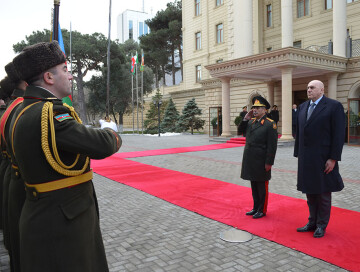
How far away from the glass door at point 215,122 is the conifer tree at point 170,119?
817cm

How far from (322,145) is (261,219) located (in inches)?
60.3

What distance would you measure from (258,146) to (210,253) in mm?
1918

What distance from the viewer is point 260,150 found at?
495 cm

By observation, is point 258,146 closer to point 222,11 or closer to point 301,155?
point 301,155

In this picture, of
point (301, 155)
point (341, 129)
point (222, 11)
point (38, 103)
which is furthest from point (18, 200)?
point (222, 11)

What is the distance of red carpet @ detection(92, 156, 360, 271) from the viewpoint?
384 centimetres

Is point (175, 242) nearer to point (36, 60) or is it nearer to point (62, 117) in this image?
point (62, 117)

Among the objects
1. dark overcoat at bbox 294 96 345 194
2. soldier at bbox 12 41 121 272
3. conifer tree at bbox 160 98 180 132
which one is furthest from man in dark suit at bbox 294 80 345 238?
conifer tree at bbox 160 98 180 132

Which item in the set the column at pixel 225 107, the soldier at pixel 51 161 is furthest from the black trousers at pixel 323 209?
the column at pixel 225 107

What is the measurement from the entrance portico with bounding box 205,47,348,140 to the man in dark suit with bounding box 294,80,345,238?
12981 mm

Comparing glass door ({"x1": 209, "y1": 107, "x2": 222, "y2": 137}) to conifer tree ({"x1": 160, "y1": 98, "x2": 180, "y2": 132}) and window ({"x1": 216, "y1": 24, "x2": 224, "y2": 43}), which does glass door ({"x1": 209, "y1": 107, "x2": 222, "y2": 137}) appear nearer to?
conifer tree ({"x1": 160, "y1": 98, "x2": 180, "y2": 132})

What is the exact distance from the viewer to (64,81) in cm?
200

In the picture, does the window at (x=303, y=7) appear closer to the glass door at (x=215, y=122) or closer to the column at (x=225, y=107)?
the column at (x=225, y=107)

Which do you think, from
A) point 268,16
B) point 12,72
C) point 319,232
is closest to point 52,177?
point 12,72
